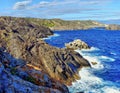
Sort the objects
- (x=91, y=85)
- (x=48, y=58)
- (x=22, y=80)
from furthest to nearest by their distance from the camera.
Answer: (x=48, y=58)
(x=91, y=85)
(x=22, y=80)

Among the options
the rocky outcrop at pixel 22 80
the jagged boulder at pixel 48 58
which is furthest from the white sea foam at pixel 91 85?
the rocky outcrop at pixel 22 80

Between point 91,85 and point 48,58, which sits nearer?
point 91,85

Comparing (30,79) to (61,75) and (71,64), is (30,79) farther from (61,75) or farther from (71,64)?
(71,64)

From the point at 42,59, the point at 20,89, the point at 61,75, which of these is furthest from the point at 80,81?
the point at 20,89

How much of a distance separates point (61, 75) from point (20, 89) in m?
30.6

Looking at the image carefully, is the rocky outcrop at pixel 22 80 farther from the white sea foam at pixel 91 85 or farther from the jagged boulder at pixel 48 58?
the jagged boulder at pixel 48 58

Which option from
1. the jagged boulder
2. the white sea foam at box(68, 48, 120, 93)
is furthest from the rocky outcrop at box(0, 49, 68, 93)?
the jagged boulder

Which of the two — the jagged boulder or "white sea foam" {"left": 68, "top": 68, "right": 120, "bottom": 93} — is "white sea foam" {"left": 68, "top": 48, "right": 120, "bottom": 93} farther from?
the jagged boulder

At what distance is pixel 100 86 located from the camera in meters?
47.4

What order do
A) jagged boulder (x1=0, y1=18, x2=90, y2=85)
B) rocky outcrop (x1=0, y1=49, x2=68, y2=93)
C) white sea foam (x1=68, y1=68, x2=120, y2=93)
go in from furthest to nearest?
jagged boulder (x1=0, y1=18, x2=90, y2=85) → white sea foam (x1=68, y1=68, x2=120, y2=93) → rocky outcrop (x1=0, y1=49, x2=68, y2=93)

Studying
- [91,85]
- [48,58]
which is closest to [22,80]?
[91,85]

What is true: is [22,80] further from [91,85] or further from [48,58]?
[48,58]

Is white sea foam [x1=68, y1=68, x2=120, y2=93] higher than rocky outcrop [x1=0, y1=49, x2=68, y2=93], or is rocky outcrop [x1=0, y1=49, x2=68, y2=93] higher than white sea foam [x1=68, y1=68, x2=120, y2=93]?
rocky outcrop [x1=0, y1=49, x2=68, y2=93]

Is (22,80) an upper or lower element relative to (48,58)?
upper
